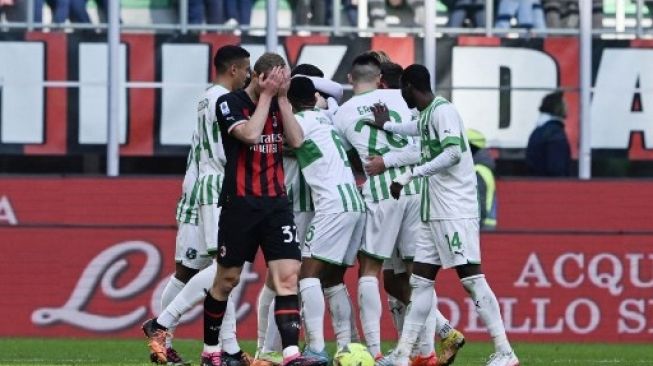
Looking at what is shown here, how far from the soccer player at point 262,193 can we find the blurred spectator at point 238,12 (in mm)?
9961

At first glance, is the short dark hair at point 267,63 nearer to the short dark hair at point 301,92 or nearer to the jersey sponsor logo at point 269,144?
the jersey sponsor logo at point 269,144

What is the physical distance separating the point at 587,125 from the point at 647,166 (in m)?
1.20

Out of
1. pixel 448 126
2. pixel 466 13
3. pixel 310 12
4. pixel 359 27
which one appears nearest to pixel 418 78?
pixel 448 126

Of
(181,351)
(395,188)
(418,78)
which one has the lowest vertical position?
(181,351)

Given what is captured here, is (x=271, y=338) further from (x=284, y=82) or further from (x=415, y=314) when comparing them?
(x=284, y=82)

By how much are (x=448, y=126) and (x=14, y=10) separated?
32.6 ft

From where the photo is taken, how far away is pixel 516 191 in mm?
20547

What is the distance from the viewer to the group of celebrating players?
12.2 metres

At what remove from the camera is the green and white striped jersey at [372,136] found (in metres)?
13.8

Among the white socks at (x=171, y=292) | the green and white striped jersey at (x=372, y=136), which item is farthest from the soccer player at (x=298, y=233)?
the white socks at (x=171, y=292)

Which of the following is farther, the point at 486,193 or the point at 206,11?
the point at 206,11

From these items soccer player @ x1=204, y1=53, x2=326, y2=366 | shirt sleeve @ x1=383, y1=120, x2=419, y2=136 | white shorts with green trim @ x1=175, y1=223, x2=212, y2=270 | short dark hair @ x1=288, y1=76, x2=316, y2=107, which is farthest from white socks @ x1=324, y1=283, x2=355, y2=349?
soccer player @ x1=204, y1=53, x2=326, y2=366

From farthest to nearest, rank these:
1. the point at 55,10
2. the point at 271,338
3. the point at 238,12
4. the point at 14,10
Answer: the point at 238,12 < the point at 55,10 < the point at 14,10 < the point at 271,338

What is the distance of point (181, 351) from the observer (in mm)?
16250
